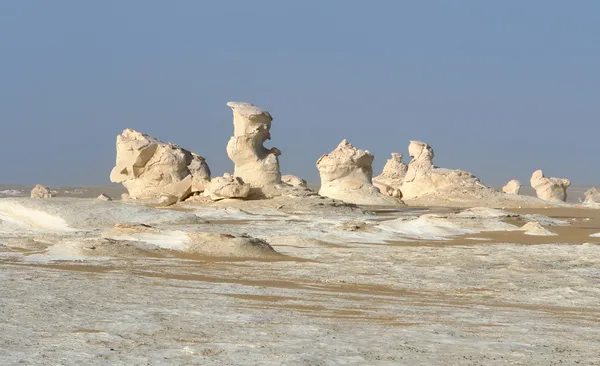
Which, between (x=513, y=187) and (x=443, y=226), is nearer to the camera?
(x=443, y=226)

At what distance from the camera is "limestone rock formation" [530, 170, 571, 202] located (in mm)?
53188

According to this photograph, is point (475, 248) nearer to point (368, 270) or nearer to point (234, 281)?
point (368, 270)

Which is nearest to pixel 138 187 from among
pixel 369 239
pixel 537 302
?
pixel 369 239

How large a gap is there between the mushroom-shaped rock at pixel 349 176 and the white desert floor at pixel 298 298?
60.9ft

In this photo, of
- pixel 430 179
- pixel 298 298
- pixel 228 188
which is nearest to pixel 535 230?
pixel 228 188

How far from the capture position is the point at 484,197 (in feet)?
151

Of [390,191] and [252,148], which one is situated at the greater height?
[252,148]

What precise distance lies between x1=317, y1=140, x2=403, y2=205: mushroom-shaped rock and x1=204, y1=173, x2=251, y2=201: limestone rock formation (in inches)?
392

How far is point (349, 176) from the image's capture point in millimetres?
43062

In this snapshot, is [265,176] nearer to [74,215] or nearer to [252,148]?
[252,148]

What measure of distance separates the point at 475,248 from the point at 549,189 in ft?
113

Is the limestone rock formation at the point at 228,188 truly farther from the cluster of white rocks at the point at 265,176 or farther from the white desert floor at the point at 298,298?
the white desert floor at the point at 298,298

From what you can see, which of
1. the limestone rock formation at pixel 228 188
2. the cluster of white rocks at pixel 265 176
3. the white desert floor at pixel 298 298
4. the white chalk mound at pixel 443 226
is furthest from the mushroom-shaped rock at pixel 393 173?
the white desert floor at pixel 298 298

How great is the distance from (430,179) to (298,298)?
37.1m
